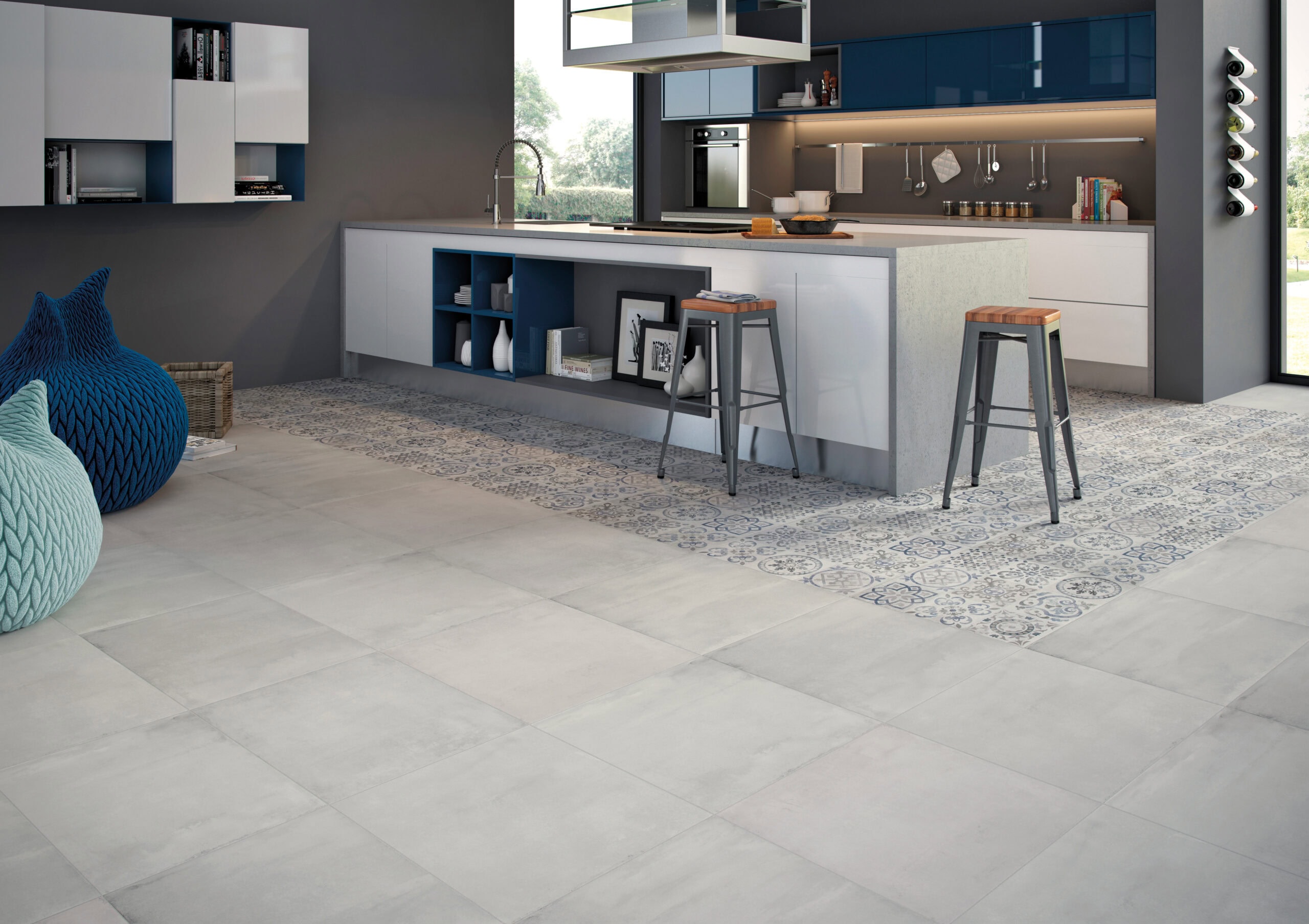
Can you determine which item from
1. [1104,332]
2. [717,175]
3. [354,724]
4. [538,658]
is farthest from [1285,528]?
[717,175]

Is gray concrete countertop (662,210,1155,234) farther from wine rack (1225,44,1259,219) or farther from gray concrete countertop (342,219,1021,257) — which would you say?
gray concrete countertop (342,219,1021,257)

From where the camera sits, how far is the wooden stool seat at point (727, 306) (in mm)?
4438

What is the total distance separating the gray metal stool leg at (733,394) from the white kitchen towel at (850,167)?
15.1 feet

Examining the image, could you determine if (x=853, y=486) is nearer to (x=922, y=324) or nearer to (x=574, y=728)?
(x=922, y=324)

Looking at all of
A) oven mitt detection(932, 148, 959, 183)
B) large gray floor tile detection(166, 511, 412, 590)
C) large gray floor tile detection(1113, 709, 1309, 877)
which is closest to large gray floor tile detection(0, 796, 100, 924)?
large gray floor tile detection(166, 511, 412, 590)

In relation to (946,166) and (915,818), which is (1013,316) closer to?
(915,818)

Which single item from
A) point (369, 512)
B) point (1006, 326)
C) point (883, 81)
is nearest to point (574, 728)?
point (369, 512)

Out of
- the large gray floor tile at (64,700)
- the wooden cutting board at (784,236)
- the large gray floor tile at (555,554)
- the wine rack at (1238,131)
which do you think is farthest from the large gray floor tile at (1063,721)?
the wine rack at (1238,131)

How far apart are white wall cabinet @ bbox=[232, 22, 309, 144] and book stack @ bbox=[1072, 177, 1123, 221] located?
14.7ft

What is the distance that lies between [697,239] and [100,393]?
2355mm

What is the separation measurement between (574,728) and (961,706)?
843mm

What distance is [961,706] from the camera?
2631mm

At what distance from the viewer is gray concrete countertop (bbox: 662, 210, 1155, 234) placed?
6.54m

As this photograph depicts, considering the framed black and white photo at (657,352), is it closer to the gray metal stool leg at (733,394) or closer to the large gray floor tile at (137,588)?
the gray metal stool leg at (733,394)
